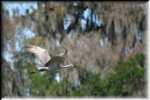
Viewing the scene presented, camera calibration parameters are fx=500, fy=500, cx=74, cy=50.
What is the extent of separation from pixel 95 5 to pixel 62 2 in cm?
24

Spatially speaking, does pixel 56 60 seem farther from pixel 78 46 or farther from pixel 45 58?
pixel 78 46

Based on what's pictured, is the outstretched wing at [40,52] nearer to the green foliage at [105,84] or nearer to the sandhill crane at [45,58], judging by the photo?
the sandhill crane at [45,58]

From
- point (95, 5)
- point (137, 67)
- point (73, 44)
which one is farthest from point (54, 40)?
point (137, 67)

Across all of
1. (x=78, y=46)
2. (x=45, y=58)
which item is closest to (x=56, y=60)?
(x=45, y=58)

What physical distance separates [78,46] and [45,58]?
10.1 inches

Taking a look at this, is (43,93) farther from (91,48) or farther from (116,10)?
(116,10)

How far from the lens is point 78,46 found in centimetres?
366

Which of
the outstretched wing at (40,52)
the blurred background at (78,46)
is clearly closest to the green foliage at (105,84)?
the blurred background at (78,46)

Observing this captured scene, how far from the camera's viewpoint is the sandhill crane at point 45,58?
3633 millimetres

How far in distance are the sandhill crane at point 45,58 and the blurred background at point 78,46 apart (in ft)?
0.11

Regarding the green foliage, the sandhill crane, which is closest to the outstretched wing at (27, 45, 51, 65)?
the sandhill crane

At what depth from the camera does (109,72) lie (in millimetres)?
3617

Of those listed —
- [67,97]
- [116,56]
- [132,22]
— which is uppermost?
[132,22]

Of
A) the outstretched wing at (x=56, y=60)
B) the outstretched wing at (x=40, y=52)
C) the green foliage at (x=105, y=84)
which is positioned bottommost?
the green foliage at (x=105, y=84)
